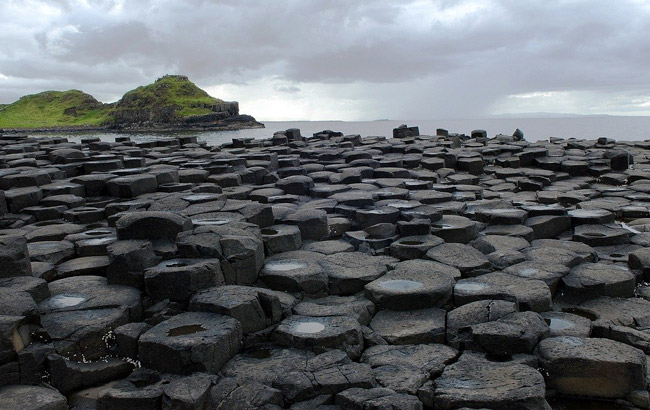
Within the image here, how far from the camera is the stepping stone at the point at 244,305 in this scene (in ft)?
14.5

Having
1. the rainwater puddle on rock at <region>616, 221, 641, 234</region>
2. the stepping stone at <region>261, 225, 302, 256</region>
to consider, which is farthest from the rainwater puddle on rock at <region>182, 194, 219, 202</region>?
the rainwater puddle on rock at <region>616, 221, 641, 234</region>

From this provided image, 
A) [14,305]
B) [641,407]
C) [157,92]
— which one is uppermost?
[157,92]

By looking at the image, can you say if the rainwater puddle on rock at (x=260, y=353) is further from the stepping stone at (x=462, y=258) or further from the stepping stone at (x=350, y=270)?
the stepping stone at (x=462, y=258)

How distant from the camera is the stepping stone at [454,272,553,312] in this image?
495 cm

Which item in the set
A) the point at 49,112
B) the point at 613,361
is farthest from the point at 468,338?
the point at 49,112

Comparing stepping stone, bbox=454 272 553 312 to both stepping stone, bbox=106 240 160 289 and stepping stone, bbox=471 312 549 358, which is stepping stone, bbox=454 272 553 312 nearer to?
stepping stone, bbox=471 312 549 358

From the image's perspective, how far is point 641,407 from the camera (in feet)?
12.7

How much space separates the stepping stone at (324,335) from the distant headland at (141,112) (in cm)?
6434

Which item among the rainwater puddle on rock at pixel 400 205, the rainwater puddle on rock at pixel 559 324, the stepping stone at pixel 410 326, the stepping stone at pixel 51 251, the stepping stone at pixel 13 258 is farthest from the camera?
the rainwater puddle on rock at pixel 400 205

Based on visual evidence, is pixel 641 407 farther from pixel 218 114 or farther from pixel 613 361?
pixel 218 114

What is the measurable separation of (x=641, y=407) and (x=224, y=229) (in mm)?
3998

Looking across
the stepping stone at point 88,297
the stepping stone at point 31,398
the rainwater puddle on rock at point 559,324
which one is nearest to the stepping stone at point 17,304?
the stepping stone at point 88,297

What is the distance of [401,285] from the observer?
17.4 ft

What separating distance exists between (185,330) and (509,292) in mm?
2793
